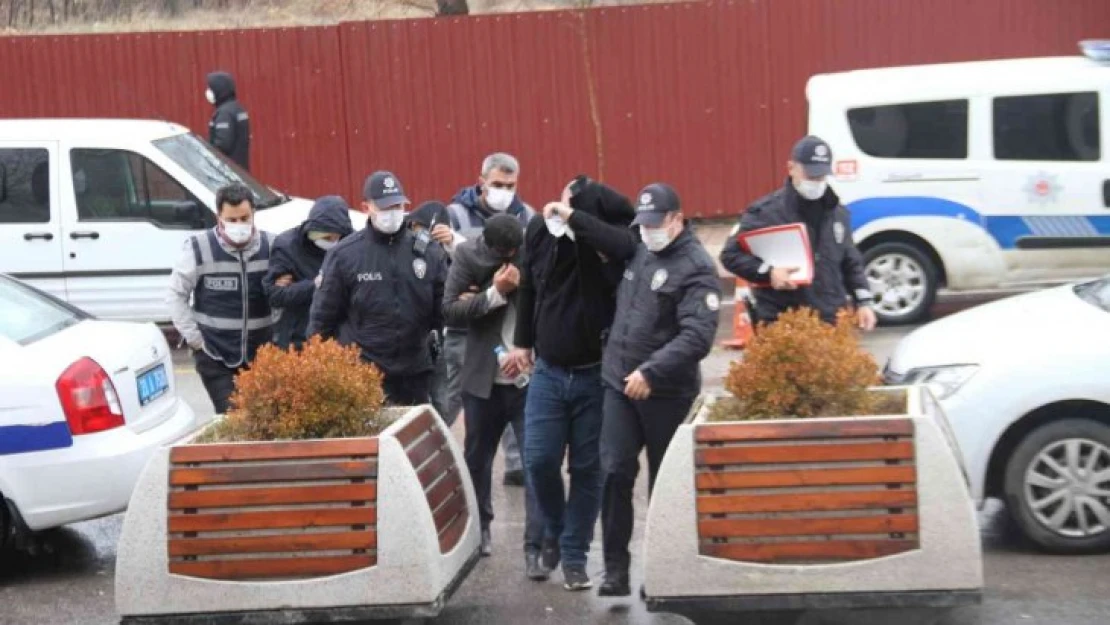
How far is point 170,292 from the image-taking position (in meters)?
7.98

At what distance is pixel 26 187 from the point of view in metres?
13.0

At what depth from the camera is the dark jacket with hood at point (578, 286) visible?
672cm

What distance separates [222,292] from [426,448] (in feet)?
7.52

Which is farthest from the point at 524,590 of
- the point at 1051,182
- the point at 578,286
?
the point at 1051,182

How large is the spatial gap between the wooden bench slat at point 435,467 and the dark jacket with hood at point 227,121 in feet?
32.5

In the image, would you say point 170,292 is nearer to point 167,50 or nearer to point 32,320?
point 32,320

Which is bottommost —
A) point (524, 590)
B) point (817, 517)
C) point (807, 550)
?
point (524, 590)

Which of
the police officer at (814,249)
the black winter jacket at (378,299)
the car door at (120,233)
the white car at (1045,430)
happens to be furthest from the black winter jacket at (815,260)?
the car door at (120,233)

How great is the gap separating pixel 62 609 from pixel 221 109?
9.48 meters

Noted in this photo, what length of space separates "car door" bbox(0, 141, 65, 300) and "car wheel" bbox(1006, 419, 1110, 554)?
8.47 metres

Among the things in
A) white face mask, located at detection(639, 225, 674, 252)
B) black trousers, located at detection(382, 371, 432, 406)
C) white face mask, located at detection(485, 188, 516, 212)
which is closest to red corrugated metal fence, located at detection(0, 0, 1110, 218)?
white face mask, located at detection(485, 188, 516, 212)

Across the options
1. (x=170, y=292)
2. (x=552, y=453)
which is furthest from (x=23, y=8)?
(x=552, y=453)

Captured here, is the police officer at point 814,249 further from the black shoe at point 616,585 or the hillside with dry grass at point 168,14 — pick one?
the hillside with dry grass at point 168,14

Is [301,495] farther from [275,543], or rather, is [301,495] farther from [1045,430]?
[1045,430]
